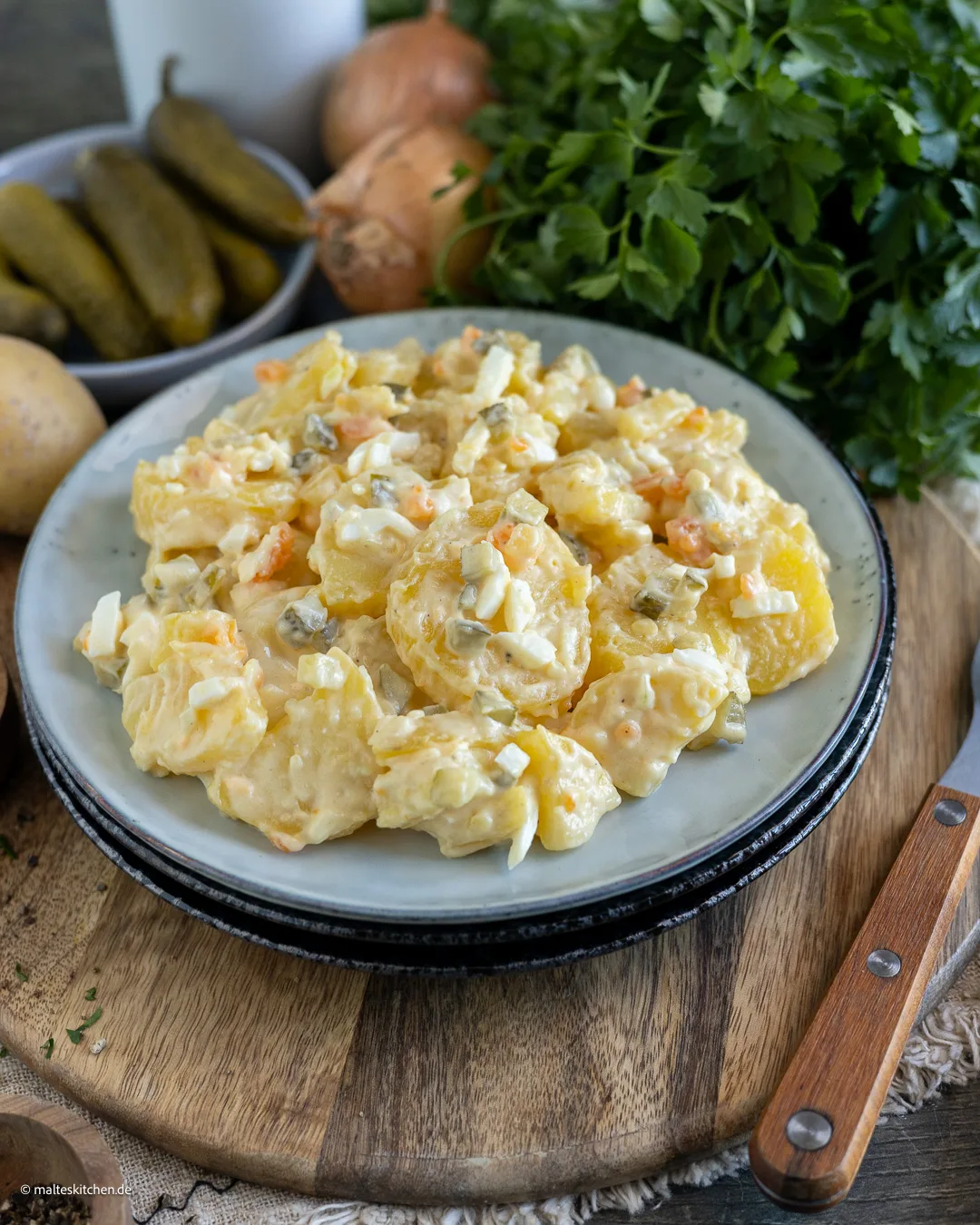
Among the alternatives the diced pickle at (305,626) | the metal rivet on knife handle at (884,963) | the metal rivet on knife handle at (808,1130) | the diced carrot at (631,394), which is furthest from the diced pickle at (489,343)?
the metal rivet on knife handle at (808,1130)

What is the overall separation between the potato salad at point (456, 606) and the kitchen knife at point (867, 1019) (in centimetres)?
46

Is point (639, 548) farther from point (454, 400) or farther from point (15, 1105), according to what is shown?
point (15, 1105)

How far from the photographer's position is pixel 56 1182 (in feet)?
Answer: 6.63

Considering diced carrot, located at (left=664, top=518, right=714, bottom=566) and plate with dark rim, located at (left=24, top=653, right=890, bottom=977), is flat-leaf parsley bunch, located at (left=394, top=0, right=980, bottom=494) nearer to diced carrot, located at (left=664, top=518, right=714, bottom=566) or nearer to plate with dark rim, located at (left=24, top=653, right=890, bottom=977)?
→ diced carrot, located at (left=664, top=518, right=714, bottom=566)

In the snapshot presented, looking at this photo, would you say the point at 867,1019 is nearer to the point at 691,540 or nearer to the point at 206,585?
the point at 691,540

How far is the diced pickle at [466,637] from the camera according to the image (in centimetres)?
226

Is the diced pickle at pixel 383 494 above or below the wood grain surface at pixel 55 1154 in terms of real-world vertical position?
above

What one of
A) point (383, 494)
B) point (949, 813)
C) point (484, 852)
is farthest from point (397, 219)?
point (949, 813)

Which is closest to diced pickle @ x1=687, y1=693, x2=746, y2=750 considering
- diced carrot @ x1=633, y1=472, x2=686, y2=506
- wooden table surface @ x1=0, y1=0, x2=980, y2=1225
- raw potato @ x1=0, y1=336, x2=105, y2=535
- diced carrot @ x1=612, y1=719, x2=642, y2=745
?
diced carrot @ x1=612, y1=719, x2=642, y2=745

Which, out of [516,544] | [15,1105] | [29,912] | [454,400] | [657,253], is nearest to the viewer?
[15,1105]

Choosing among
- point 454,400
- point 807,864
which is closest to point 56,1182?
point 807,864

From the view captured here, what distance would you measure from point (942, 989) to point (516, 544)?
131 cm

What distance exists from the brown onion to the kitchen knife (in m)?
3.03

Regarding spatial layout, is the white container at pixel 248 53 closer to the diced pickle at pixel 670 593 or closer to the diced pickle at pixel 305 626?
the diced pickle at pixel 305 626
